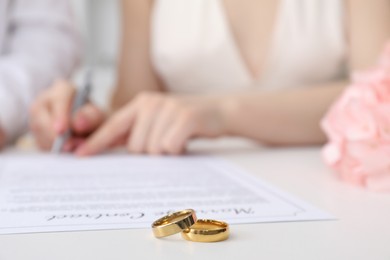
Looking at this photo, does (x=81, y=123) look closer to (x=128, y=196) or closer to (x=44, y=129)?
(x=44, y=129)

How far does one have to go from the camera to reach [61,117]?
83cm

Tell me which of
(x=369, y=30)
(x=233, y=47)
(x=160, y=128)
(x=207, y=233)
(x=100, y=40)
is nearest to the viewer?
(x=207, y=233)

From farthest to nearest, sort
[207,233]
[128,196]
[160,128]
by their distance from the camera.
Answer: [160,128]
[128,196]
[207,233]

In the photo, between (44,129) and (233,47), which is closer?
(44,129)

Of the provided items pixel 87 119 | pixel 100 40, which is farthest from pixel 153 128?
pixel 100 40

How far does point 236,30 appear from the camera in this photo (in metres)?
1.27

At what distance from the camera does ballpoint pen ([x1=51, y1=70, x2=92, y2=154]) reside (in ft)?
2.72

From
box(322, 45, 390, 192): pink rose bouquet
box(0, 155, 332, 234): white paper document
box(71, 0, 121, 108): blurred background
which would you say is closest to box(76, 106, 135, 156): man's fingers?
box(0, 155, 332, 234): white paper document

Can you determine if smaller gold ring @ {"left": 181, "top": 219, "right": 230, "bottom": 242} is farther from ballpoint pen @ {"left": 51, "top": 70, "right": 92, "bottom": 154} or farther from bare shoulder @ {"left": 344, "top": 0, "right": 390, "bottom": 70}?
bare shoulder @ {"left": 344, "top": 0, "right": 390, "bottom": 70}

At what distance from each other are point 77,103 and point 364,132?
500 mm

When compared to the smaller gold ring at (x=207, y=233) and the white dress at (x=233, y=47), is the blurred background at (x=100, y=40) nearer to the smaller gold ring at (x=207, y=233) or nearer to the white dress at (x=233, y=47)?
the white dress at (x=233, y=47)

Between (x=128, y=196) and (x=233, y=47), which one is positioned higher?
(x=233, y=47)

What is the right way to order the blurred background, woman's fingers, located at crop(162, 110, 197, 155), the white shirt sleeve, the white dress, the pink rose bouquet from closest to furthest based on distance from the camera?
the pink rose bouquet
woman's fingers, located at crop(162, 110, 197, 155)
the white shirt sleeve
the white dress
the blurred background

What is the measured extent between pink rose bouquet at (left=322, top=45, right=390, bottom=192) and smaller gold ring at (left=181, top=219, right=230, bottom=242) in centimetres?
24
